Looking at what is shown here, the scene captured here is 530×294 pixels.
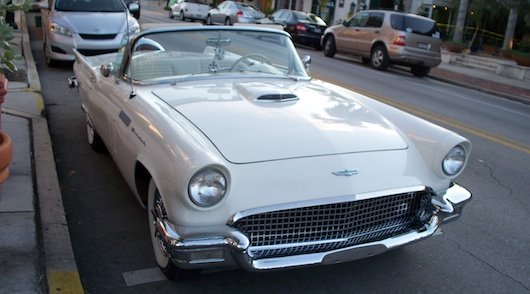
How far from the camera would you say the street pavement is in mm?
3189

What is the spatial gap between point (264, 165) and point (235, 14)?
22.4 m

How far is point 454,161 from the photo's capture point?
3623mm

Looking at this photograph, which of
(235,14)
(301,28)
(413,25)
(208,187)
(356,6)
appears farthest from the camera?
(356,6)

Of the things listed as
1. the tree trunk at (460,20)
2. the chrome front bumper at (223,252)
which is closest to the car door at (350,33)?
the tree trunk at (460,20)

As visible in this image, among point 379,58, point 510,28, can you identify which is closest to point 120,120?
point 379,58

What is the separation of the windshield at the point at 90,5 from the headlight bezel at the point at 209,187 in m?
9.51

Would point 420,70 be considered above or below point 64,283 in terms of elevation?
above

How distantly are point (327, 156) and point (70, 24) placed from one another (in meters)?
8.73

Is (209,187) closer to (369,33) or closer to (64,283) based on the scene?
(64,283)

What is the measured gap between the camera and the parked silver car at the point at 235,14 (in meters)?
24.2

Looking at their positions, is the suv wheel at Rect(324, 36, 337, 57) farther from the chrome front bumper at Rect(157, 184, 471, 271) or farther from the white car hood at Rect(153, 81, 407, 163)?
the chrome front bumper at Rect(157, 184, 471, 271)

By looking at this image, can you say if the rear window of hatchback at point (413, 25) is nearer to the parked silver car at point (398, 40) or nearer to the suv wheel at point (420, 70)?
the parked silver car at point (398, 40)

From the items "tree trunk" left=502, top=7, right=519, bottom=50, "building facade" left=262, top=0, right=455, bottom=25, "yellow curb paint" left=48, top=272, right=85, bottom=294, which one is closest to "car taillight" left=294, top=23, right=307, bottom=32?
"building facade" left=262, top=0, right=455, bottom=25

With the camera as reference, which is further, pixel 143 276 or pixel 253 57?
pixel 253 57
